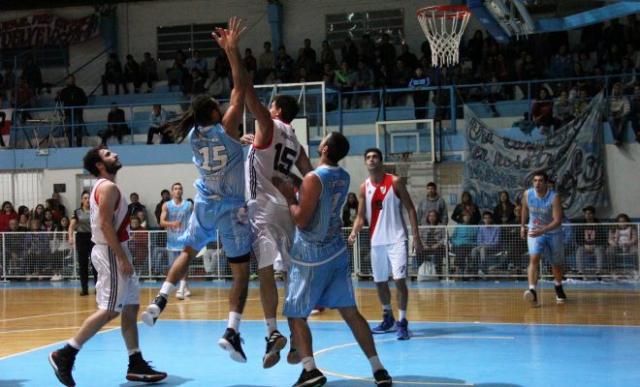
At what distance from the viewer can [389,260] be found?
11297 millimetres

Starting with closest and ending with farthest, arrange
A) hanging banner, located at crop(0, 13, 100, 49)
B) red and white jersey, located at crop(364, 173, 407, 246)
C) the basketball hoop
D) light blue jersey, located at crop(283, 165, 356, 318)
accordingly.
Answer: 1. light blue jersey, located at crop(283, 165, 356, 318)
2. red and white jersey, located at crop(364, 173, 407, 246)
3. the basketball hoop
4. hanging banner, located at crop(0, 13, 100, 49)

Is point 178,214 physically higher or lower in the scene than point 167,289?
higher

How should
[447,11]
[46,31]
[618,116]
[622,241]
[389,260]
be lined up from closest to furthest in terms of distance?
1. [389,260]
2. [447,11]
3. [622,241]
4. [618,116]
5. [46,31]

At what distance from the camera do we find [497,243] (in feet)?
60.2

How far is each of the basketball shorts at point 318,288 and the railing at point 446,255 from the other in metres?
9.12

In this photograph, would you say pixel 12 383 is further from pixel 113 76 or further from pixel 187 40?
pixel 187 40

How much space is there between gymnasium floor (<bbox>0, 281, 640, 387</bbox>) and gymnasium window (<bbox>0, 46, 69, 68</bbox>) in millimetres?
15176

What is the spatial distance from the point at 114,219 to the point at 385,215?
4.08 metres

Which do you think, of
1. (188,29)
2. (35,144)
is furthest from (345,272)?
(188,29)

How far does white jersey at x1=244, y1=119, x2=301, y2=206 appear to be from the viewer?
26.9 feet

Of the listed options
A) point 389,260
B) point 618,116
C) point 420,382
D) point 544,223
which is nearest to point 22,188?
point 618,116

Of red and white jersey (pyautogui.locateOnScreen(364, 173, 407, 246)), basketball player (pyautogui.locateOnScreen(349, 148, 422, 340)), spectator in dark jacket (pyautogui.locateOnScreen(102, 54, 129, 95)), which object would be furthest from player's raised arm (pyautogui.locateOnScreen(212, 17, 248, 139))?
spectator in dark jacket (pyautogui.locateOnScreen(102, 54, 129, 95))

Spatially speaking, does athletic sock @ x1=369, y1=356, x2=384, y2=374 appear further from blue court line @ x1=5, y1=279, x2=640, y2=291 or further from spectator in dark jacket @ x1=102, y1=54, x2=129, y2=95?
spectator in dark jacket @ x1=102, y1=54, x2=129, y2=95

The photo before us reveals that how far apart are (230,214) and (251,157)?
551 millimetres
